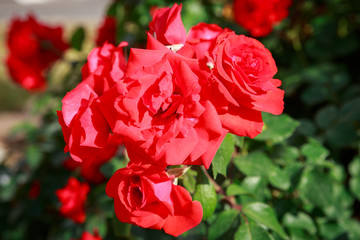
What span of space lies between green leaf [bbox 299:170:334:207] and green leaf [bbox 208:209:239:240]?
0.79 feet

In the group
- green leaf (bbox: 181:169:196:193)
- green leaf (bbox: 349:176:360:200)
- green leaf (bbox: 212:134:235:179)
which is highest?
green leaf (bbox: 212:134:235:179)

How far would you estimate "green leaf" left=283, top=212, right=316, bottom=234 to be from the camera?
2.82ft

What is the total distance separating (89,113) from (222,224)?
0.34 m

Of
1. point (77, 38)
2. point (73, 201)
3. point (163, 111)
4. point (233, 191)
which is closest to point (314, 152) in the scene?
point (233, 191)

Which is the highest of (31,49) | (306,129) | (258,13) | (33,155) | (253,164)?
(258,13)

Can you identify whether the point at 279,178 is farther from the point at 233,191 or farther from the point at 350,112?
the point at 350,112

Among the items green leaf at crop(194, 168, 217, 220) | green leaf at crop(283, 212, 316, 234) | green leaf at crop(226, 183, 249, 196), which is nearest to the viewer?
green leaf at crop(194, 168, 217, 220)

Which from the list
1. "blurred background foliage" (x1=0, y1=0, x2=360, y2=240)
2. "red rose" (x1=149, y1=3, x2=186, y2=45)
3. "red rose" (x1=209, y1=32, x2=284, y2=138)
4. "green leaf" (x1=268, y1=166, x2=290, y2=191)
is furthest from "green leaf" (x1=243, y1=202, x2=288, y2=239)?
"red rose" (x1=149, y1=3, x2=186, y2=45)

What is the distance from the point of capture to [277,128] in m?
0.72

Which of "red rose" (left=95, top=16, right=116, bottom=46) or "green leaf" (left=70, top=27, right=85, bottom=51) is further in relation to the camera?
"red rose" (left=95, top=16, right=116, bottom=46)

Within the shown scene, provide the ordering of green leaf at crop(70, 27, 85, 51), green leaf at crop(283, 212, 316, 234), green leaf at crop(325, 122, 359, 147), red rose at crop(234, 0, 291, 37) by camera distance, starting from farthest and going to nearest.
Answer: green leaf at crop(70, 27, 85, 51), red rose at crop(234, 0, 291, 37), green leaf at crop(325, 122, 359, 147), green leaf at crop(283, 212, 316, 234)

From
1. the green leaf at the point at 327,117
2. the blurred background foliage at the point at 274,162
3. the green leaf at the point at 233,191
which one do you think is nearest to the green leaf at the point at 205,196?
the blurred background foliage at the point at 274,162

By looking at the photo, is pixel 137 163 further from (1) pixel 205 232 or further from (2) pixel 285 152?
(2) pixel 285 152

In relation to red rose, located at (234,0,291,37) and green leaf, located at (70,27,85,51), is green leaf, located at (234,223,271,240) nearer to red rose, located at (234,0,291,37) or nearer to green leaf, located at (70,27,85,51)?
red rose, located at (234,0,291,37)
